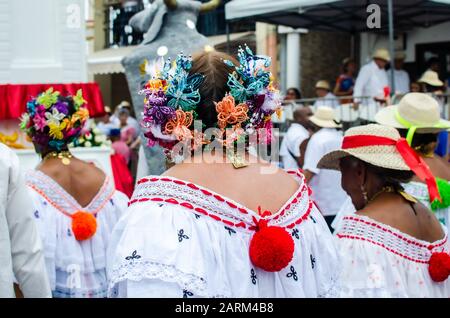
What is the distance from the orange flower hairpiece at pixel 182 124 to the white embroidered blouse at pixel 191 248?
0.18m

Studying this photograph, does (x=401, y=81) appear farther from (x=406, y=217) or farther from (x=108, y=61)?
(x=108, y=61)

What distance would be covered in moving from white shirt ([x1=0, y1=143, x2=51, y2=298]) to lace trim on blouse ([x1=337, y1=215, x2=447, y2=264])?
1280 mm

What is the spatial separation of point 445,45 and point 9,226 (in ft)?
32.6

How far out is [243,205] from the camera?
88.8 inches

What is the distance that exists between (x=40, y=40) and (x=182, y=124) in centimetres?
376

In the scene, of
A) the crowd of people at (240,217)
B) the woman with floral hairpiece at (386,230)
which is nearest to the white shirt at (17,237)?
the crowd of people at (240,217)

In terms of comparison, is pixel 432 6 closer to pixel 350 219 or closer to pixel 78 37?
pixel 78 37

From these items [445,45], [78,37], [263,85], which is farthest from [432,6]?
[263,85]

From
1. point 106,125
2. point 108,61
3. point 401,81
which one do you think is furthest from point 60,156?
point 108,61

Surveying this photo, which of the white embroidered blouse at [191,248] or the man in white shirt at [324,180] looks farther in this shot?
the man in white shirt at [324,180]

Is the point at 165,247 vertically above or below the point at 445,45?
below

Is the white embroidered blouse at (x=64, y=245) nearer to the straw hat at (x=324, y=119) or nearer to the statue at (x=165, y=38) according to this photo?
the statue at (x=165, y=38)

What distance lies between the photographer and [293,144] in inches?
295

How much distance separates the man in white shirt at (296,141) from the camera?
24.3 ft
